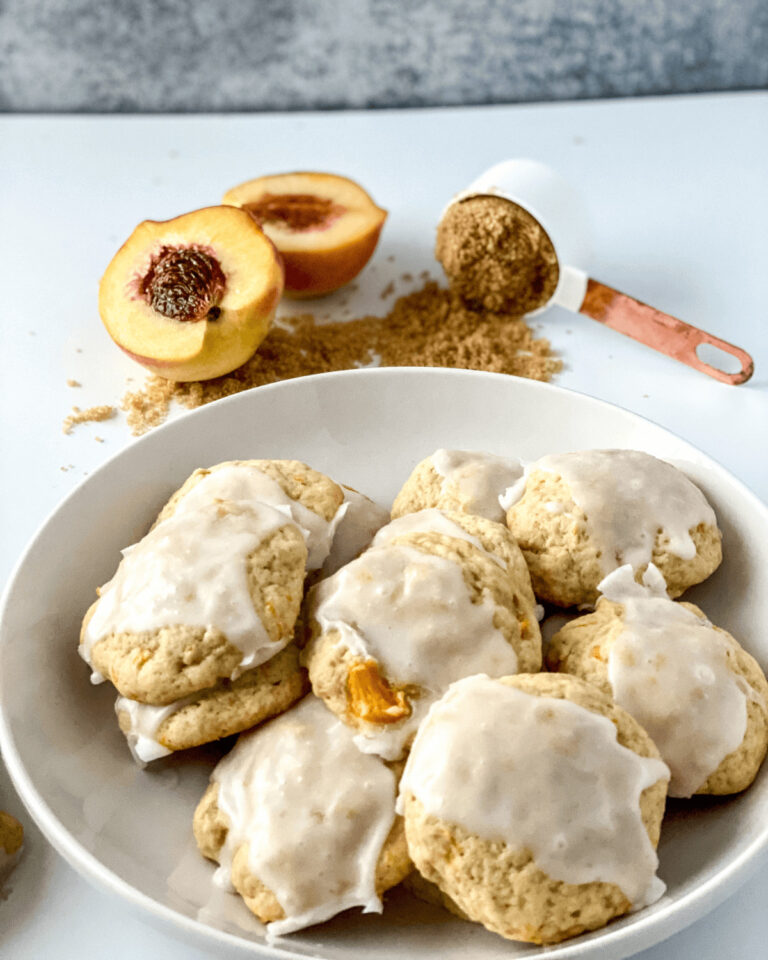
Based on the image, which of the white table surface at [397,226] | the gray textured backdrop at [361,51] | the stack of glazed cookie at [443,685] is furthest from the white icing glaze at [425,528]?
the gray textured backdrop at [361,51]

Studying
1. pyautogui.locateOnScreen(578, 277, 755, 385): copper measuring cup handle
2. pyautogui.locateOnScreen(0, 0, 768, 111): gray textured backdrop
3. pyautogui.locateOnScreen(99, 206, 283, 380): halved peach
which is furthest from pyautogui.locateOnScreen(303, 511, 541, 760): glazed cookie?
pyautogui.locateOnScreen(0, 0, 768, 111): gray textured backdrop

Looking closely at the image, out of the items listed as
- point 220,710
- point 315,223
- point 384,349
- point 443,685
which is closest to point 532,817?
point 443,685

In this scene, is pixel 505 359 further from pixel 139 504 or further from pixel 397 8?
pixel 397 8

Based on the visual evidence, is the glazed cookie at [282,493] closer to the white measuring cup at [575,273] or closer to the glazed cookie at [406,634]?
the glazed cookie at [406,634]

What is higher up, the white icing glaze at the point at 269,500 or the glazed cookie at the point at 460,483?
the white icing glaze at the point at 269,500

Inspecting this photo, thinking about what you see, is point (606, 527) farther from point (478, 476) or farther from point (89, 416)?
point (89, 416)

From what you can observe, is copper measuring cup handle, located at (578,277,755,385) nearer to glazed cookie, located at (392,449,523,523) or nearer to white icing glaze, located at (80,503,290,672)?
glazed cookie, located at (392,449,523,523)

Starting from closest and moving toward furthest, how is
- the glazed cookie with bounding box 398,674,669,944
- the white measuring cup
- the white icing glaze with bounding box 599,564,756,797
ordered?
the glazed cookie with bounding box 398,674,669,944 → the white icing glaze with bounding box 599,564,756,797 → the white measuring cup
